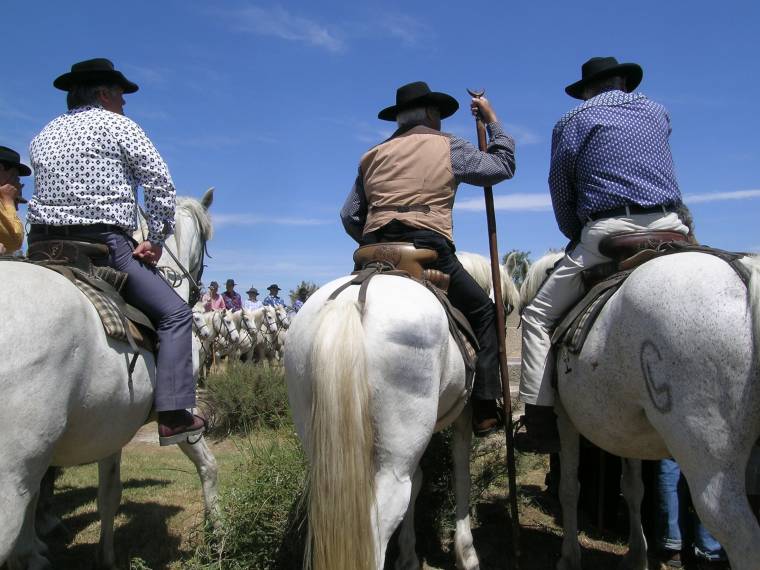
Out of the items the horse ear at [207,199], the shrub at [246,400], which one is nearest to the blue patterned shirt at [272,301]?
the shrub at [246,400]

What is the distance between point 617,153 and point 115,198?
2.86 meters

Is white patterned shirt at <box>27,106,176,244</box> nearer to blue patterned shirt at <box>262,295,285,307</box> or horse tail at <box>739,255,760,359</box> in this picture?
horse tail at <box>739,255,760,359</box>

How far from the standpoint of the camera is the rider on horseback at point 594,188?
11.2ft

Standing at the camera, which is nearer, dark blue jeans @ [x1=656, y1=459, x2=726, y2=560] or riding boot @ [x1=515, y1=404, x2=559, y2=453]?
riding boot @ [x1=515, y1=404, x2=559, y2=453]

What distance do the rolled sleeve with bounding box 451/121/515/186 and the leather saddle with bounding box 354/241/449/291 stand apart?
59 cm

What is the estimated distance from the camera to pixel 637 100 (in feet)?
11.7

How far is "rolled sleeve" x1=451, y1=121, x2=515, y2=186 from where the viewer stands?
12.5 ft

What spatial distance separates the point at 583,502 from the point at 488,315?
2.45m

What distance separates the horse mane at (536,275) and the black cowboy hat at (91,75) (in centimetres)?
347

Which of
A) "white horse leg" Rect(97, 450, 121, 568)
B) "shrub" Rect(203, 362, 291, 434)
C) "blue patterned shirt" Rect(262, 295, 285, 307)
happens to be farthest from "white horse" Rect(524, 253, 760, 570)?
"blue patterned shirt" Rect(262, 295, 285, 307)

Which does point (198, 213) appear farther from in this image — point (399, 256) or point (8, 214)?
point (399, 256)

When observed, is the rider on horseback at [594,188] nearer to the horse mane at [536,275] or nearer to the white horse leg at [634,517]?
the white horse leg at [634,517]

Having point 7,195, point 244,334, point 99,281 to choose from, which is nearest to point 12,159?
point 7,195

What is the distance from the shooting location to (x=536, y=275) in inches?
204
